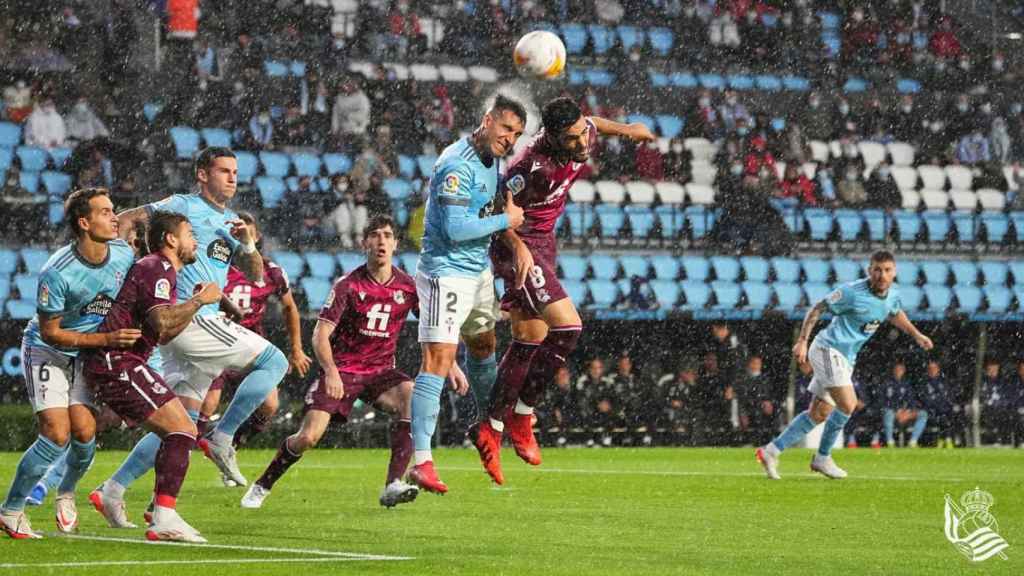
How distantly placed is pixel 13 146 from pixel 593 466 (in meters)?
10.6

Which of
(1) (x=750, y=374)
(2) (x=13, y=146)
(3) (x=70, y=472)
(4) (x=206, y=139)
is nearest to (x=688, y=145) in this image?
(1) (x=750, y=374)

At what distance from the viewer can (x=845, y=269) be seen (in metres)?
27.2

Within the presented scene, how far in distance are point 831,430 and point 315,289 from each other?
8.84 metres

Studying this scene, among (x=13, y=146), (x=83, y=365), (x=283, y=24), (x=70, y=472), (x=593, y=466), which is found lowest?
(x=593, y=466)

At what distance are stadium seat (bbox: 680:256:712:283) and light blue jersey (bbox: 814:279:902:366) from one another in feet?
29.0

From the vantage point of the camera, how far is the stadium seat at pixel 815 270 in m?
26.9

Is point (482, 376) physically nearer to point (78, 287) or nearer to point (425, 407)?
point (425, 407)

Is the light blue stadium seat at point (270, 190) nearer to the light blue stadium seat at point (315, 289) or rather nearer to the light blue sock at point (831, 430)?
the light blue stadium seat at point (315, 289)

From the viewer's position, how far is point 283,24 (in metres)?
28.4

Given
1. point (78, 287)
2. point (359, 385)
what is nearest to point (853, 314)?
point (359, 385)

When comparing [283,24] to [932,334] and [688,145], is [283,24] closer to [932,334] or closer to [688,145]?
[688,145]

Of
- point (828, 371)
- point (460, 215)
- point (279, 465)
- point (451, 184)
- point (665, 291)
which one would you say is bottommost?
point (279, 465)

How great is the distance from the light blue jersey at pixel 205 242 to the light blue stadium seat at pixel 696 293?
1496 cm

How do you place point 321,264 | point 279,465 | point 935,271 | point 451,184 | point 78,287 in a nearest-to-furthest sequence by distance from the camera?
point 78,287, point 451,184, point 279,465, point 321,264, point 935,271
